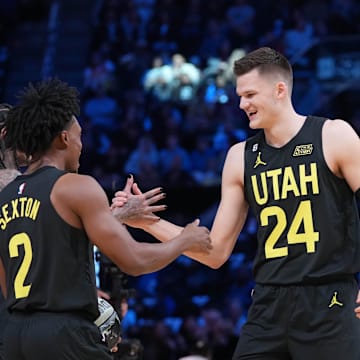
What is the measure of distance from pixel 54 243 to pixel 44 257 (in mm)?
71

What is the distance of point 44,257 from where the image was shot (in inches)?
159

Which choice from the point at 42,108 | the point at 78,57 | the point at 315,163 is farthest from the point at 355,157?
the point at 78,57

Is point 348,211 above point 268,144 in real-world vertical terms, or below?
below

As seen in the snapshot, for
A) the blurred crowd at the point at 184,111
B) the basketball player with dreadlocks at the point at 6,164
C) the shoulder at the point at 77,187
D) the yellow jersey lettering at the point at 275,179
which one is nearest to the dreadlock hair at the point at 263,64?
the yellow jersey lettering at the point at 275,179

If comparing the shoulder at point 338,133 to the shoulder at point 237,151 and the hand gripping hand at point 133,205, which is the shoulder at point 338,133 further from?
the hand gripping hand at point 133,205

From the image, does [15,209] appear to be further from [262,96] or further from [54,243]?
[262,96]

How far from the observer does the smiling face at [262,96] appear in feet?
16.4

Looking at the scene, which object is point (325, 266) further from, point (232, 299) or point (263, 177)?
point (232, 299)

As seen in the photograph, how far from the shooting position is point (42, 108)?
4.21m

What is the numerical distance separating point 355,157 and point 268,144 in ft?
1.69

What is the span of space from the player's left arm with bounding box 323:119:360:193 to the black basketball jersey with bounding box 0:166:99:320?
1.32 meters

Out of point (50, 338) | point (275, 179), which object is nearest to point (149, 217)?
point (275, 179)

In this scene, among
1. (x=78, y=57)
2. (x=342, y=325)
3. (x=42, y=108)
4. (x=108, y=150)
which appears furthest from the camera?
(x=78, y=57)

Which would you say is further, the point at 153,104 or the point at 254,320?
the point at 153,104
